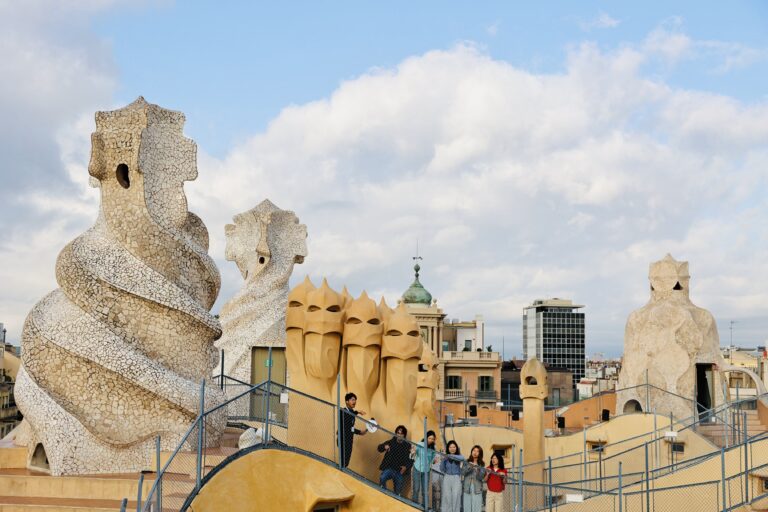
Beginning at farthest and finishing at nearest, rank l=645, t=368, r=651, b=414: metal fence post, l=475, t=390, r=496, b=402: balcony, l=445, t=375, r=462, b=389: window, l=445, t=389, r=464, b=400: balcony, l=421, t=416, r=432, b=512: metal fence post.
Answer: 1. l=445, t=375, r=462, b=389: window
2. l=445, t=389, r=464, b=400: balcony
3. l=475, t=390, r=496, b=402: balcony
4. l=645, t=368, r=651, b=414: metal fence post
5. l=421, t=416, r=432, b=512: metal fence post

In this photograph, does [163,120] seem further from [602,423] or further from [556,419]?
[556,419]

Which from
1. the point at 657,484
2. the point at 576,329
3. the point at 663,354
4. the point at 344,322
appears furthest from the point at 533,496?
A: the point at 576,329

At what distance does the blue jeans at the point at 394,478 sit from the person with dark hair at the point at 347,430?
52 cm

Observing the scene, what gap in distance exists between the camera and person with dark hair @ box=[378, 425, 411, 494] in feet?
40.2

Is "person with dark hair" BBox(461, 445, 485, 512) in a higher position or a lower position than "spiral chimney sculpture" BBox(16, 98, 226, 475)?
lower

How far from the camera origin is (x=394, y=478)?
1227cm

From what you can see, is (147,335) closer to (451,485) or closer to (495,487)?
(451,485)

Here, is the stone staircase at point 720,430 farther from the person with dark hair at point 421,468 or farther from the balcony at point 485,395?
the balcony at point 485,395

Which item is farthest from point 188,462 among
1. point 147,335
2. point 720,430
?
point 720,430

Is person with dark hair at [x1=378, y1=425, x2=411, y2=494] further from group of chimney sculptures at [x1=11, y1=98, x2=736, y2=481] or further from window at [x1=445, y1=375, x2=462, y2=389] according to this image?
window at [x1=445, y1=375, x2=462, y2=389]

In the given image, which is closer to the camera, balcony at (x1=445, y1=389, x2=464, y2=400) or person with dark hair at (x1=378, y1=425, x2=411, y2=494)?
person with dark hair at (x1=378, y1=425, x2=411, y2=494)

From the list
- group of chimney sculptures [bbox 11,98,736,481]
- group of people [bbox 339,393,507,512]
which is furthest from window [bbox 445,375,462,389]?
group of people [bbox 339,393,507,512]

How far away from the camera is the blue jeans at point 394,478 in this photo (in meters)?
12.3

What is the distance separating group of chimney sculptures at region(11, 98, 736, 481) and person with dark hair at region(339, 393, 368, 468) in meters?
0.24
